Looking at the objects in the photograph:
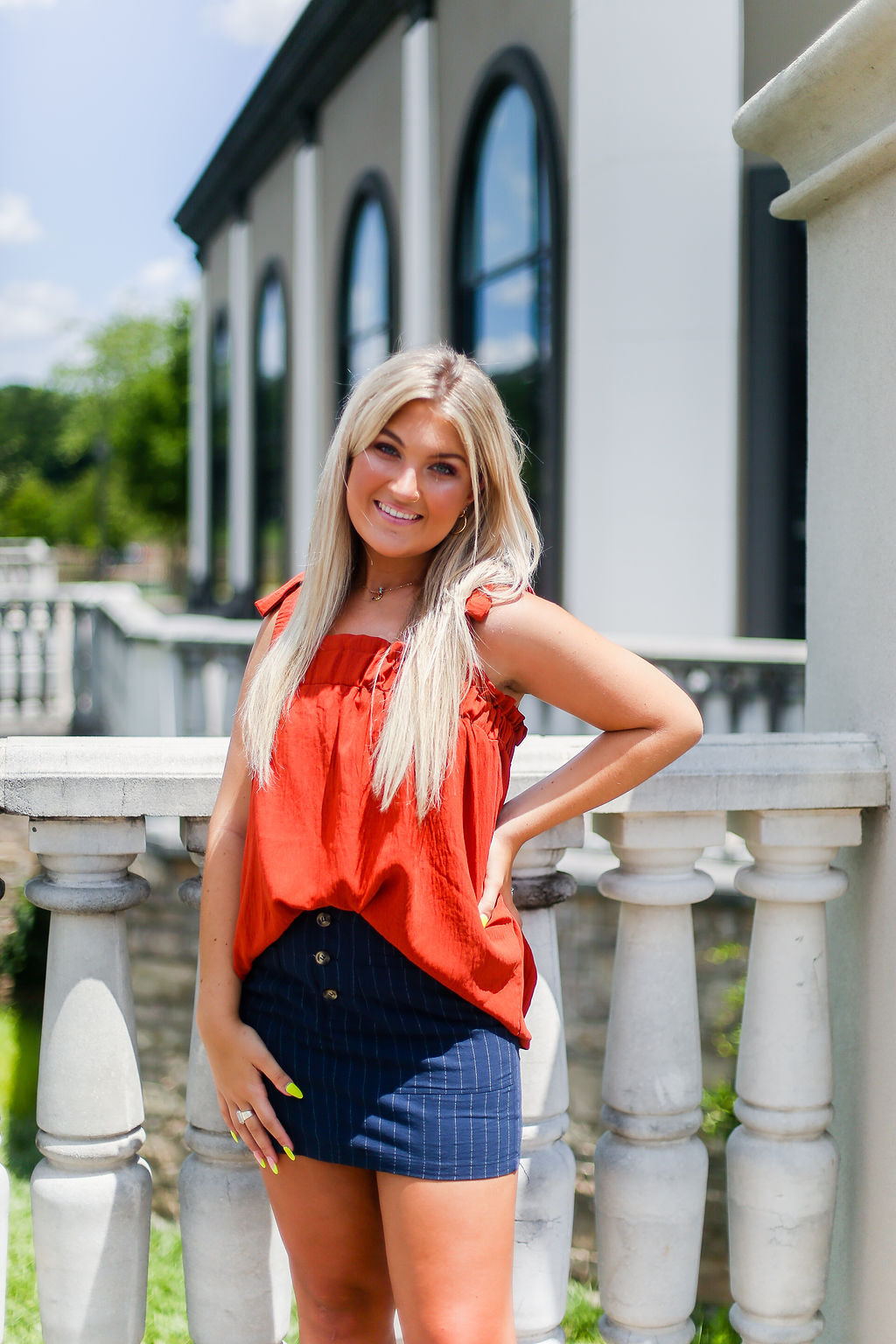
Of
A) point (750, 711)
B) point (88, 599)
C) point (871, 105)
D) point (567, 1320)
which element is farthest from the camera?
point (88, 599)

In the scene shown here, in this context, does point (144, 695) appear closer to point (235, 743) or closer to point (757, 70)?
Result: point (757, 70)

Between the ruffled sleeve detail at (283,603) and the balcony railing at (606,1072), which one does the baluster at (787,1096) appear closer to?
the balcony railing at (606,1072)

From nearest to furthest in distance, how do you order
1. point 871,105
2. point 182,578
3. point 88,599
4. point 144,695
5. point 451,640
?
point 451,640
point 871,105
point 144,695
point 88,599
point 182,578

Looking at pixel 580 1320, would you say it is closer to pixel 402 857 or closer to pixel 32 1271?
pixel 32 1271

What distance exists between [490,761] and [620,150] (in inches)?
294

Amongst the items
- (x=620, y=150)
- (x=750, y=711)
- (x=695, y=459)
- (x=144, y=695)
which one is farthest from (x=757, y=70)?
(x=144, y=695)

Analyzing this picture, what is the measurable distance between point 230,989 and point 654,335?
24.0 feet

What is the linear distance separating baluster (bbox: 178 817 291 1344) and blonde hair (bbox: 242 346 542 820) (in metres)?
0.32

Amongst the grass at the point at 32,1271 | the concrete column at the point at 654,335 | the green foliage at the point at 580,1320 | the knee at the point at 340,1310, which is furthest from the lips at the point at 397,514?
the concrete column at the point at 654,335

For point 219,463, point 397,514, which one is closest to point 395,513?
point 397,514

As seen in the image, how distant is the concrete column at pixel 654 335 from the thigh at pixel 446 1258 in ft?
22.8

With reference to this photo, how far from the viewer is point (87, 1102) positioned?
179cm

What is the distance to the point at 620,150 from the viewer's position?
8.16m

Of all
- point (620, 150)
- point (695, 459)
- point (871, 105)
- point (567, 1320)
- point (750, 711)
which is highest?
point (620, 150)
